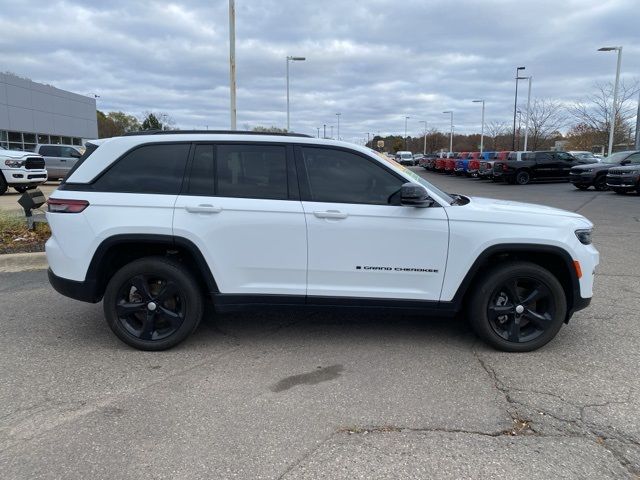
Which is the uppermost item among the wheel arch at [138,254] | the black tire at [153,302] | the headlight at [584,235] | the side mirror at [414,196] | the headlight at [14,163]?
the headlight at [14,163]

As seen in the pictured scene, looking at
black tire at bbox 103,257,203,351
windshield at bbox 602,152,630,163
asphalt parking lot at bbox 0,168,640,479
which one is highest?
windshield at bbox 602,152,630,163

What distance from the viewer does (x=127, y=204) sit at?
4176mm

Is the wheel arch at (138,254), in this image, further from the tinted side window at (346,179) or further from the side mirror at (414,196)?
the side mirror at (414,196)

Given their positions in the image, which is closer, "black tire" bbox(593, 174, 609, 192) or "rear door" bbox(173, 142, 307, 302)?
"rear door" bbox(173, 142, 307, 302)

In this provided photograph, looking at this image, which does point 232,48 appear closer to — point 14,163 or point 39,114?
point 14,163

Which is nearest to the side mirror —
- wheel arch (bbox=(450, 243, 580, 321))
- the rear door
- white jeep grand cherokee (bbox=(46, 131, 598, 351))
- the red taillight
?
white jeep grand cherokee (bbox=(46, 131, 598, 351))

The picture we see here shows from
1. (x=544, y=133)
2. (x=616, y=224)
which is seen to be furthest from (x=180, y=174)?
(x=544, y=133)

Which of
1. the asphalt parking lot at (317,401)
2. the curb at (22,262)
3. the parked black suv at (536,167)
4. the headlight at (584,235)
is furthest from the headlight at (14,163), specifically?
the parked black suv at (536,167)

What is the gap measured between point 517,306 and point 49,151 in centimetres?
2330

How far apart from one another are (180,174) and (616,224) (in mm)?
11391

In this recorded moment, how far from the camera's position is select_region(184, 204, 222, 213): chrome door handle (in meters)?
4.14

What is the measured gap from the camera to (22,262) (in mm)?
7316

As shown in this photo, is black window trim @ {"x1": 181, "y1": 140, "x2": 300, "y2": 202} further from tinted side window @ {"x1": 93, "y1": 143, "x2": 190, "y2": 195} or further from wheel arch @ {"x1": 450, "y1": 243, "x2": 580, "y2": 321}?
wheel arch @ {"x1": 450, "y1": 243, "x2": 580, "y2": 321}

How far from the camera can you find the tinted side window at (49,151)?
22330mm
